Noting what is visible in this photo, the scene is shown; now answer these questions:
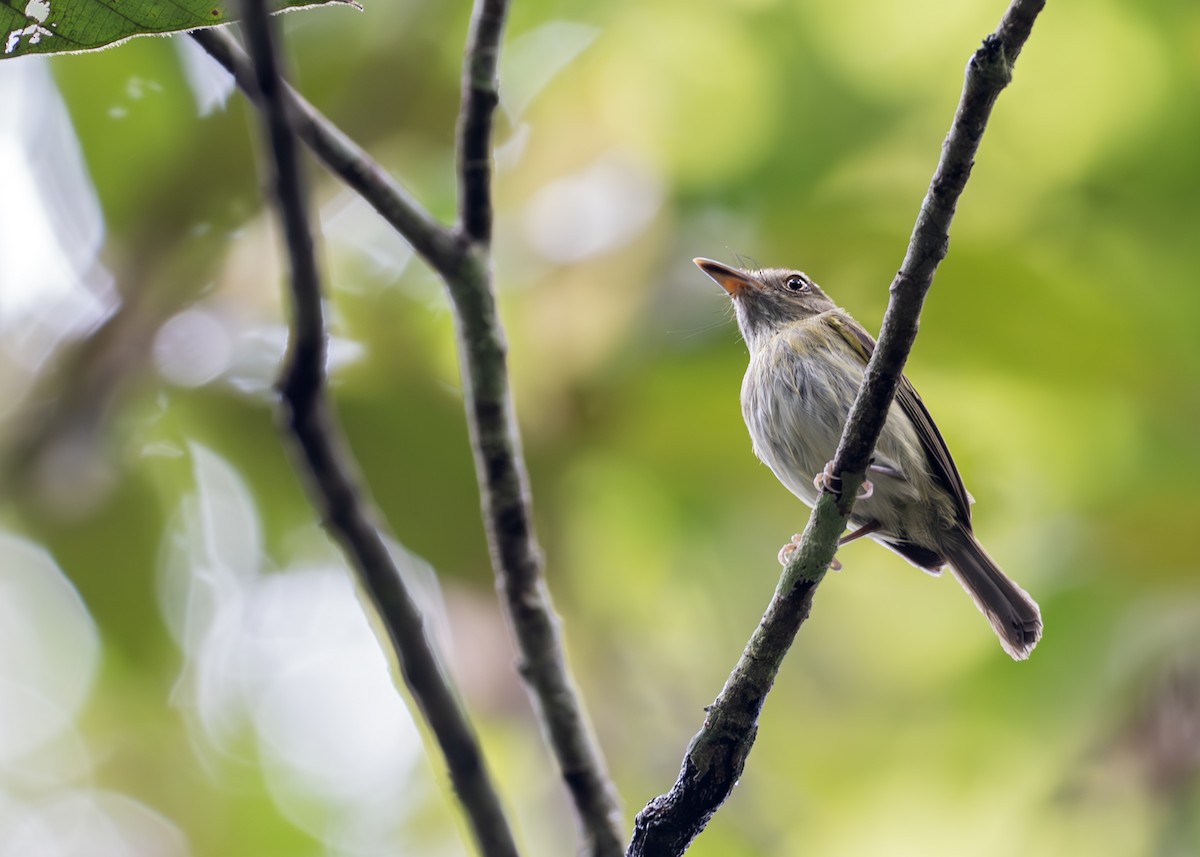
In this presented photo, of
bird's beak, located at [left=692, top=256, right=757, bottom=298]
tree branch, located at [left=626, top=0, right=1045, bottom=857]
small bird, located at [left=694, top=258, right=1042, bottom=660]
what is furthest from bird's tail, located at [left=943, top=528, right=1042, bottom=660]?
tree branch, located at [left=626, top=0, right=1045, bottom=857]

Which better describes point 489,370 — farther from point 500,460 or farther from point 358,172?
point 358,172

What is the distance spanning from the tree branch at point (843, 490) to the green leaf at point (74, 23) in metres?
1.08

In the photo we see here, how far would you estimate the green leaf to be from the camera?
2.09 metres

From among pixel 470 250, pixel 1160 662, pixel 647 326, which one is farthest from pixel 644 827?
pixel 1160 662

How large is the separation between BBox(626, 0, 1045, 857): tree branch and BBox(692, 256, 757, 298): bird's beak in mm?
2607

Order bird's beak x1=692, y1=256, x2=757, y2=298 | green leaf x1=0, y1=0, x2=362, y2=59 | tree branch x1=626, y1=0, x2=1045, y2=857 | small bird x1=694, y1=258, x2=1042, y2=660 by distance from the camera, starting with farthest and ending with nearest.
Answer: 1. bird's beak x1=692, y1=256, x2=757, y2=298
2. small bird x1=694, y1=258, x2=1042, y2=660
3. tree branch x1=626, y1=0, x2=1045, y2=857
4. green leaf x1=0, y1=0, x2=362, y2=59

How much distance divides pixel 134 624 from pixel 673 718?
252cm

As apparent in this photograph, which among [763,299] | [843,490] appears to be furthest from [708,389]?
[843,490]

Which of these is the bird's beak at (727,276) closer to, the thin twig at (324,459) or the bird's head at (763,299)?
the bird's head at (763,299)

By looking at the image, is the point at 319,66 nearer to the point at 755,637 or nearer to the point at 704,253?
the point at 704,253

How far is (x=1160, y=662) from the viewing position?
241 inches

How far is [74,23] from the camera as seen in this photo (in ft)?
6.97

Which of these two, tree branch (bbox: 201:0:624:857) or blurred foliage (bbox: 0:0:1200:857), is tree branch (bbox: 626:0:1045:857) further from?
blurred foliage (bbox: 0:0:1200:857)

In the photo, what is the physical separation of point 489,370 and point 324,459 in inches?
42.7
